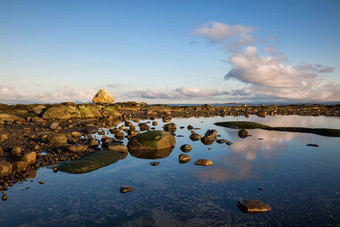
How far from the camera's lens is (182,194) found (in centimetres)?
860

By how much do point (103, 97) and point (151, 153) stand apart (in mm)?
97204

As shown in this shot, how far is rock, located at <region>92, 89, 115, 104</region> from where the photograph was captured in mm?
104625

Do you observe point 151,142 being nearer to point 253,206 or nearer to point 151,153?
point 151,153

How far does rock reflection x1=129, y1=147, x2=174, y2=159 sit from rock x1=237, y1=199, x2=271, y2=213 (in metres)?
7.51

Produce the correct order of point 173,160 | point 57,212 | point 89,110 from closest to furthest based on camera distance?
point 57,212 < point 173,160 < point 89,110

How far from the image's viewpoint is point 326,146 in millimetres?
17266

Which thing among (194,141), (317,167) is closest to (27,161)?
(194,141)

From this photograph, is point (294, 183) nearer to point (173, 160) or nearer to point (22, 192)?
point (173, 160)

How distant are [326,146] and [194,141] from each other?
11254 mm

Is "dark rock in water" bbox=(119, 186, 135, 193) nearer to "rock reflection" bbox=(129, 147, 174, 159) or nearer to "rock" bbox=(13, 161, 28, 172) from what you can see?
"rock reflection" bbox=(129, 147, 174, 159)

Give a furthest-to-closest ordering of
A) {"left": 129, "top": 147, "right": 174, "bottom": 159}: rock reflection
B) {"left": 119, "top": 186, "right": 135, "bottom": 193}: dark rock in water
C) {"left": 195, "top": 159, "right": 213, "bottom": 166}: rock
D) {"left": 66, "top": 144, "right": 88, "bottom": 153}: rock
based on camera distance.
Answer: {"left": 129, "top": 147, "right": 174, "bottom": 159}: rock reflection → {"left": 66, "top": 144, "right": 88, "bottom": 153}: rock → {"left": 195, "top": 159, "right": 213, "bottom": 166}: rock → {"left": 119, "top": 186, "right": 135, "bottom": 193}: dark rock in water

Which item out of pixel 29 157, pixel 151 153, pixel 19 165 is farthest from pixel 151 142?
pixel 19 165

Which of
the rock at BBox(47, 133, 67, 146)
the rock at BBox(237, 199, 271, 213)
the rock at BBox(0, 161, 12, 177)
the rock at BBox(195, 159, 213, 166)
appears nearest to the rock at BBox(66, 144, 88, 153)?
the rock at BBox(47, 133, 67, 146)

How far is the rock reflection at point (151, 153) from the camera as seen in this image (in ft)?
47.1
